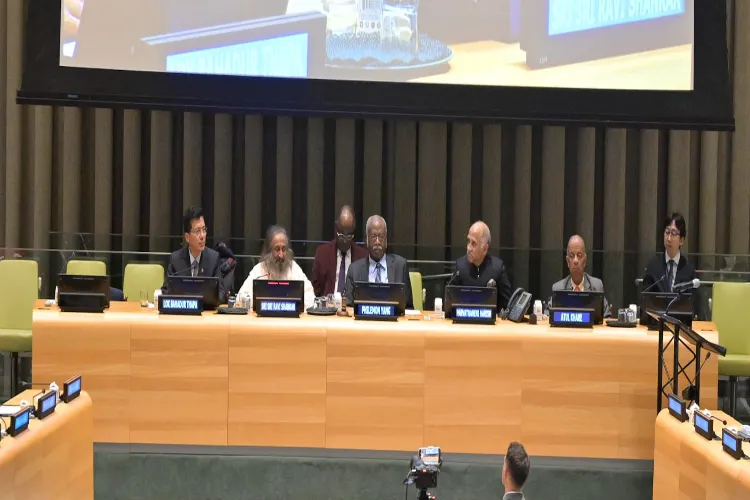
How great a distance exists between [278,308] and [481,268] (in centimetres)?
138

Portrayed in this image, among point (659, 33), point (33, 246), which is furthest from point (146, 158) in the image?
point (659, 33)

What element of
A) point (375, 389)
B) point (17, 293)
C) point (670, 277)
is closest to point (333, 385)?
point (375, 389)

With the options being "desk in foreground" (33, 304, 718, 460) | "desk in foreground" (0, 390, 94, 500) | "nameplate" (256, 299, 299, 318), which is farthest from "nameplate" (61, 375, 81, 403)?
"nameplate" (256, 299, 299, 318)

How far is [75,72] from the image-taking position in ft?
21.8

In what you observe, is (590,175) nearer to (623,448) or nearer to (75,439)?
(623,448)

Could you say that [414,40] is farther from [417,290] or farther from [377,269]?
[377,269]

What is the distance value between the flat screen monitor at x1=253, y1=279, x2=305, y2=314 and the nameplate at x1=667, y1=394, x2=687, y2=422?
6.23 feet

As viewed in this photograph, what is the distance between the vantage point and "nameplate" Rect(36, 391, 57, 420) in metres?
3.60

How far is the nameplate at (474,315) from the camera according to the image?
16.0 ft

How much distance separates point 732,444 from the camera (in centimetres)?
343

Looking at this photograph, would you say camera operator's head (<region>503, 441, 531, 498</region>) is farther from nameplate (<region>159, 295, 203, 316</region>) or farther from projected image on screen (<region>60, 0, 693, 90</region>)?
projected image on screen (<region>60, 0, 693, 90</region>)

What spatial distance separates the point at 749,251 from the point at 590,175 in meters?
1.40

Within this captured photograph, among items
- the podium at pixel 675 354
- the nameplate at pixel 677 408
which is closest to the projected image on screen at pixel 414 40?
the podium at pixel 675 354

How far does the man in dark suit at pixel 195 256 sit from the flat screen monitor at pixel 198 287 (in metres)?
0.41
